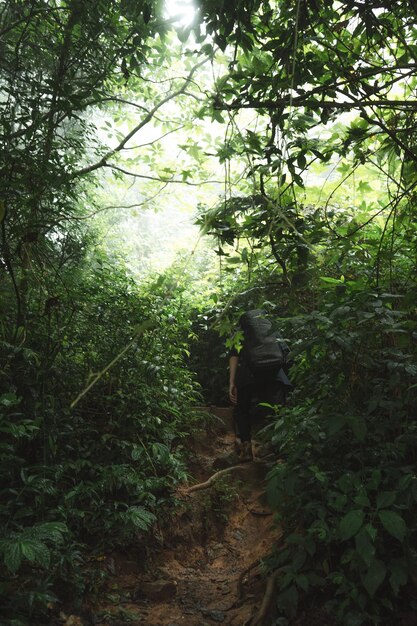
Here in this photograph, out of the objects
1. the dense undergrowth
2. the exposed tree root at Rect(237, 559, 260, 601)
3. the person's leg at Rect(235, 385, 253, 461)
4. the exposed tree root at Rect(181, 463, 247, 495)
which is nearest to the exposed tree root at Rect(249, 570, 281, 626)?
the exposed tree root at Rect(237, 559, 260, 601)

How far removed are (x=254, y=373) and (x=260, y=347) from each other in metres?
0.28

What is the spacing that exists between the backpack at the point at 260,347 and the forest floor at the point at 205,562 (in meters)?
1.18

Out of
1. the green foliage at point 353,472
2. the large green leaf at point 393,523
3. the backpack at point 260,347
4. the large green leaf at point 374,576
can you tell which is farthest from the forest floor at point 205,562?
the backpack at point 260,347

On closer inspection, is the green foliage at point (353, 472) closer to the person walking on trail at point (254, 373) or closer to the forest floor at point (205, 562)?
the forest floor at point (205, 562)

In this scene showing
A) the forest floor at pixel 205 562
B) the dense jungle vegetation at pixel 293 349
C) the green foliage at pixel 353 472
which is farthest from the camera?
the forest floor at pixel 205 562

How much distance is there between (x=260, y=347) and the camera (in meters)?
4.53

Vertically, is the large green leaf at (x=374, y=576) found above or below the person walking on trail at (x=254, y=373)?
below

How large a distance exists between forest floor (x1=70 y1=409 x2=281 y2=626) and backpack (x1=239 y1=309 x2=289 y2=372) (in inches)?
46.3

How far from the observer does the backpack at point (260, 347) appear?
14.6 feet

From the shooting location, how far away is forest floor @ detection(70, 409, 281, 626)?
9.22 ft

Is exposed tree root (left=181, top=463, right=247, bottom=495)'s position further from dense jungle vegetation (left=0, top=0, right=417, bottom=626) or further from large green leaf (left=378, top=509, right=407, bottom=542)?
large green leaf (left=378, top=509, right=407, bottom=542)

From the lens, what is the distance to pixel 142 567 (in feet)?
10.9

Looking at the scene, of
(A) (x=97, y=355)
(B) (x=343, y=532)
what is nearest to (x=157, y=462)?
(A) (x=97, y=355)

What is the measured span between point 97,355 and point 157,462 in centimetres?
115
